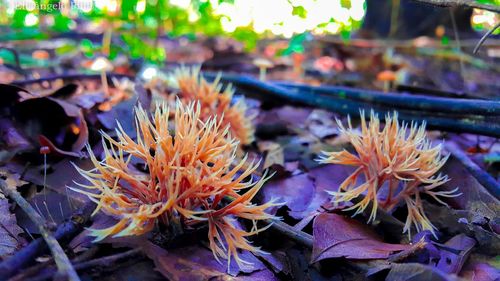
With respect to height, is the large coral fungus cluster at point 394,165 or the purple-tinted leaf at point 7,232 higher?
the large coral fungus cluster at point 394,165

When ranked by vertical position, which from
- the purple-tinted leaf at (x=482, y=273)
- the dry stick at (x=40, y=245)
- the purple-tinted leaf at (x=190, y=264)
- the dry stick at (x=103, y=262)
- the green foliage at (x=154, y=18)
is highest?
the green foliage at (x=154, y=18)

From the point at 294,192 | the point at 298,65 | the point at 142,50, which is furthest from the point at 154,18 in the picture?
the point at 294,192

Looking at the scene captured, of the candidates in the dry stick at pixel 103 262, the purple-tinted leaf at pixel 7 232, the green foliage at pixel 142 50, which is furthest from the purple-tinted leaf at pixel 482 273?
the green foliage at pixel 142 50

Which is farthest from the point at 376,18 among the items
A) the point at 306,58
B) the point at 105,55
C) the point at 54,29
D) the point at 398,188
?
the point at 398,188

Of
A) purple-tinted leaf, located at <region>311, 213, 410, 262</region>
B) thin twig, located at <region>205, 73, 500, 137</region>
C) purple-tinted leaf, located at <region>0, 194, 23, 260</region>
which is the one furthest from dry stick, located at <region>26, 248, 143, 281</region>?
thin twig, located at <region>205, 73, 500, 137</region>

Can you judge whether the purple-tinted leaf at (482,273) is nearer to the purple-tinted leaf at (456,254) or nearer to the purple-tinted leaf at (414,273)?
the purple-tinted leaf at (456,254)

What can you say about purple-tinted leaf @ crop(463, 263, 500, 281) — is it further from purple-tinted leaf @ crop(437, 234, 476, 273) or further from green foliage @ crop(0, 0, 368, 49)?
green foliage @ crop(0, 0, 368, 49)

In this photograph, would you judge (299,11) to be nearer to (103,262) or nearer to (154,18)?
(154,18)

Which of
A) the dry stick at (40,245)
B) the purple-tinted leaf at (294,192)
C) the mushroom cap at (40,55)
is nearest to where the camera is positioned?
the dry stick at (40,245)

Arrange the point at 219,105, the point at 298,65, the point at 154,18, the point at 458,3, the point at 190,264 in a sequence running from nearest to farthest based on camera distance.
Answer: the point at 190,264
the point at 458,3
the point at 219,105
the point at 154,18
the point at 298,65
